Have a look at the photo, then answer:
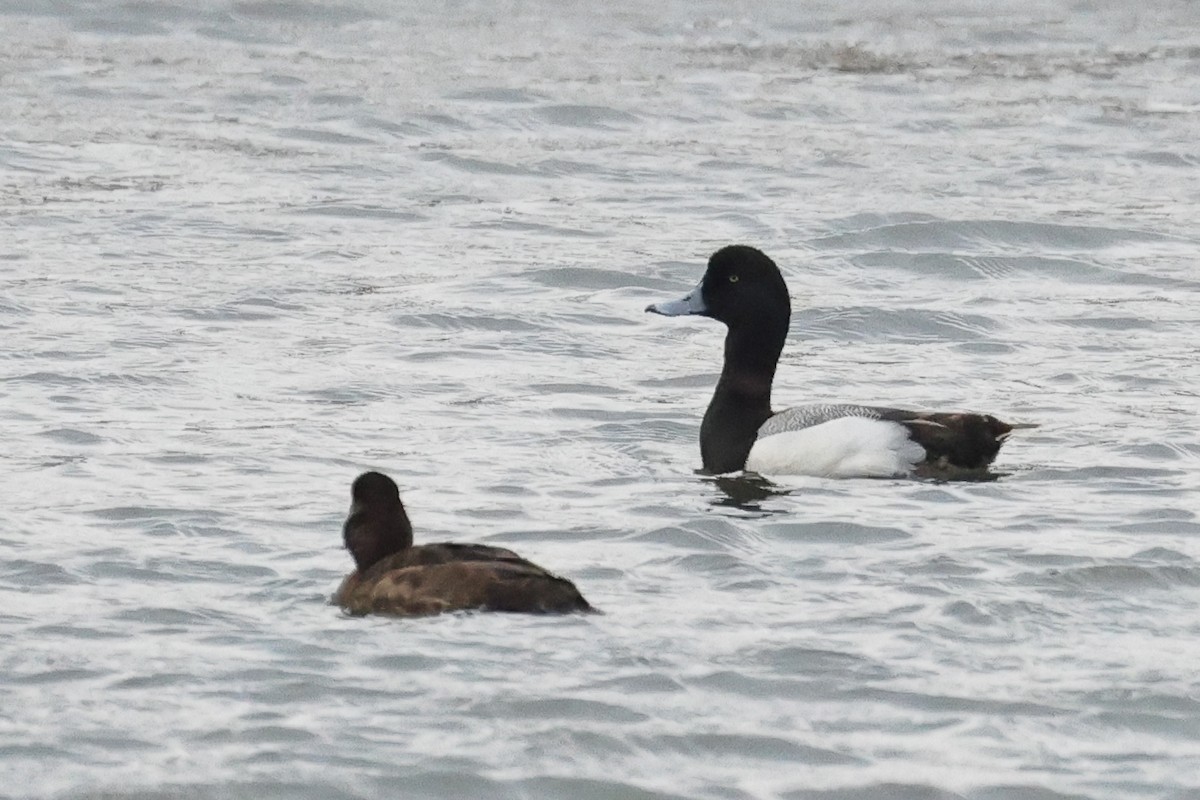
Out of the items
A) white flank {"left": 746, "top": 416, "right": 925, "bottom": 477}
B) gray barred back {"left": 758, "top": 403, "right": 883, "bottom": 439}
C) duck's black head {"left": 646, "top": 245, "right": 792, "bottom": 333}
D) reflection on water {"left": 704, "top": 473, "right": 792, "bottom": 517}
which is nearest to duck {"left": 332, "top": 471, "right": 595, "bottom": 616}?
reflection on water {"left": 704, "top": 473, "right": 792, "bottom": 517}

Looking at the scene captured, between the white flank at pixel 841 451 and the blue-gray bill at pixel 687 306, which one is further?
the blue-gray bill at pixel 687 306

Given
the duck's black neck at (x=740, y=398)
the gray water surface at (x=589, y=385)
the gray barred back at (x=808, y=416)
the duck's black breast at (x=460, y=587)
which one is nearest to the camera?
the gray water surface at (x=589, y=385)

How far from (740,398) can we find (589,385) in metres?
1.71

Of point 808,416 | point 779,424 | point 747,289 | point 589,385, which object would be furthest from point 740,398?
point 589,385

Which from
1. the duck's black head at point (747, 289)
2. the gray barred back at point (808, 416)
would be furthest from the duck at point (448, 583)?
the duck's black head at point (747, 289)

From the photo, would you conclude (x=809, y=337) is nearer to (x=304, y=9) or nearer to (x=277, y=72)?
Result: (x=277, y=72)

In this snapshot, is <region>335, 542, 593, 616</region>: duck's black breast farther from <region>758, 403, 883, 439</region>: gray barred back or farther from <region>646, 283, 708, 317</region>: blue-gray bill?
<region>646, 283, 708, 317</region>: blue-gray bill

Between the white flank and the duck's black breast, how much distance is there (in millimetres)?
2705

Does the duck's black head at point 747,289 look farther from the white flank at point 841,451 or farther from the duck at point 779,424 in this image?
the white flank at point 841,451

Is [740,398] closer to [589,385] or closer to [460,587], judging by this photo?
[589,385]

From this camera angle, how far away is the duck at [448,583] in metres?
7.91

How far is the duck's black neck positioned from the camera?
10883mm

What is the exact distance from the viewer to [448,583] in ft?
26.2

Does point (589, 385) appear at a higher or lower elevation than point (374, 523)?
lower
